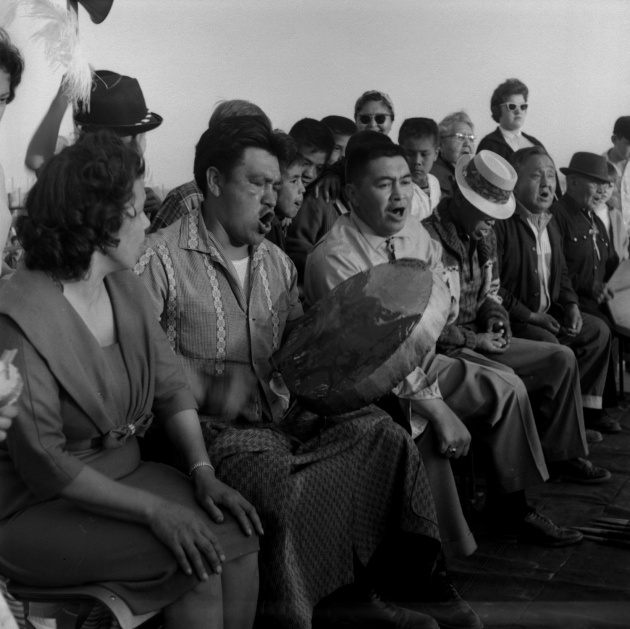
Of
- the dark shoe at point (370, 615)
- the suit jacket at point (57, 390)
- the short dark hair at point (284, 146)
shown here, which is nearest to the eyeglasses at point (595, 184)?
the short dark hair at point (284, 146)

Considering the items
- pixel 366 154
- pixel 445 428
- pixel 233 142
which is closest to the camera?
pixel 233 142

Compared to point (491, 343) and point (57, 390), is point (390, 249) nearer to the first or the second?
point (491, 343)

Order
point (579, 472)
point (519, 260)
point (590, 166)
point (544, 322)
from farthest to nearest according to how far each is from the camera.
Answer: point (590, 166)
point (519, 260)
point (544, 322)
point (579, 472)

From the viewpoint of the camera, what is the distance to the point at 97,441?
199 centimetres

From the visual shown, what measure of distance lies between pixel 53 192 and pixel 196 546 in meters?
0.84

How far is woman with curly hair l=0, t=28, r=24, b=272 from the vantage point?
2.35 meters

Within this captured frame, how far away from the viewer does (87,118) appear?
10.9ft

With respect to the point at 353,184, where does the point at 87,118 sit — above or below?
above

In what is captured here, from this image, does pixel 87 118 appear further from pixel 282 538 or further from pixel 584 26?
pixel 584 26

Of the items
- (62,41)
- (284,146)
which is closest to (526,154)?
(284,146)

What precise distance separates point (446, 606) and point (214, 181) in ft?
5.08

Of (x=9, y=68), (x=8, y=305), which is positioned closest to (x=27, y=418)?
(x=8, y=305)

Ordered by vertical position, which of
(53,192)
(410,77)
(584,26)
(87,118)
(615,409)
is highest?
(584,26)

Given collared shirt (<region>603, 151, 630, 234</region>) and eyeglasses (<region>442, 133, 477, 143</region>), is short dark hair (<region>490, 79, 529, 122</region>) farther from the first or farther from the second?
collared shirt (<region>603, 151, 630, 234</region>)
